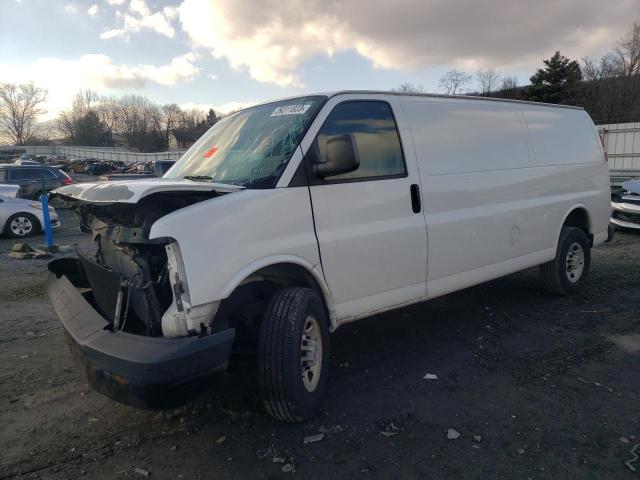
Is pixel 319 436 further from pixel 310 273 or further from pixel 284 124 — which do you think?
pixel 284 124

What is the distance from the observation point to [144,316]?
9.13 feet

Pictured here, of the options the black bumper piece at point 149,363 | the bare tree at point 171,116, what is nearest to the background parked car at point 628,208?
the black bumper piece at point 149,363

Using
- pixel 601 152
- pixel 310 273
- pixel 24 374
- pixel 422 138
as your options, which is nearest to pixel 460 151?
pixel 422 138

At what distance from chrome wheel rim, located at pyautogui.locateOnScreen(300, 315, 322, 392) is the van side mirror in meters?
1.00

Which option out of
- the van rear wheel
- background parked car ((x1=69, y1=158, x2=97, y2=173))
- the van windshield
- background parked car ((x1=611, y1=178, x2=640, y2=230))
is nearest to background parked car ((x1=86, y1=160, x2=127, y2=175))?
background parked car ((x1=69, y1=158, x2=97, y2=173))

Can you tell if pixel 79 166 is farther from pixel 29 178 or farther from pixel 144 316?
pixel 144 316

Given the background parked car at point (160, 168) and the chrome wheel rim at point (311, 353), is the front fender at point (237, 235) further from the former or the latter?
the background parked car at point (160, 168)

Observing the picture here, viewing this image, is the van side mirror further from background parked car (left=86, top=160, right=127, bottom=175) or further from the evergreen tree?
background parked car (left=86, top=160, right=127, bottom=175)

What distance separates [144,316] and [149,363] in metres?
0.42

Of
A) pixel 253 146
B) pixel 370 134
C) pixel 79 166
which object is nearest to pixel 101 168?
pixel 79 166

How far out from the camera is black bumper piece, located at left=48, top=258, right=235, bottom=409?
2.46 m

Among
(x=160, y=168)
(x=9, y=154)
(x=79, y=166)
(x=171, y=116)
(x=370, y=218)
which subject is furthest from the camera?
(x=171, y=116)

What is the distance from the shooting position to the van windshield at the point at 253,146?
3.32 m

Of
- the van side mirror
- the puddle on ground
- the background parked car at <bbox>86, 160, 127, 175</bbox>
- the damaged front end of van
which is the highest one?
the background parked car at <bbox>86, 160, 127, 175</bbox>
